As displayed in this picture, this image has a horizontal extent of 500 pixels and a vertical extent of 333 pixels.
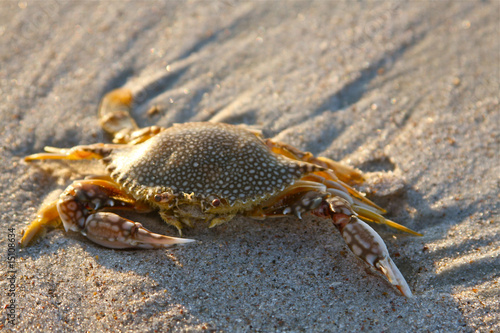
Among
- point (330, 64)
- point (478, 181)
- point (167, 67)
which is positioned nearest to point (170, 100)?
point (167, 67)

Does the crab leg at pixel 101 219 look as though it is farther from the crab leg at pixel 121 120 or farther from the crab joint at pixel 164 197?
the crab leg at pixel 121 120

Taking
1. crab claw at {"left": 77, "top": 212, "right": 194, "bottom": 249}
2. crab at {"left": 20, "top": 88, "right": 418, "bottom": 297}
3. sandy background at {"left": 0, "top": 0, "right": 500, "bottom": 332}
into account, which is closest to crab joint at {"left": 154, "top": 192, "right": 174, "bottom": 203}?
crab at {"left": 20, "top": 88, "right": 418, "bottom": 297}

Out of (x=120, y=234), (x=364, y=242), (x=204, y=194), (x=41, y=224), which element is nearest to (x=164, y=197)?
(x=204, y=194)

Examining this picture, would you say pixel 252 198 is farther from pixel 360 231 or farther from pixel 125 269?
pixel 125 269

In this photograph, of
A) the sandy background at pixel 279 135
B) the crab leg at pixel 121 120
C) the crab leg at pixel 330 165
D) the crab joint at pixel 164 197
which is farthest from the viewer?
the crab leg at pixel 121 120

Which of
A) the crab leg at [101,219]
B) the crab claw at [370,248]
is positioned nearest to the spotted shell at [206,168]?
the crab leg at [101,219]
